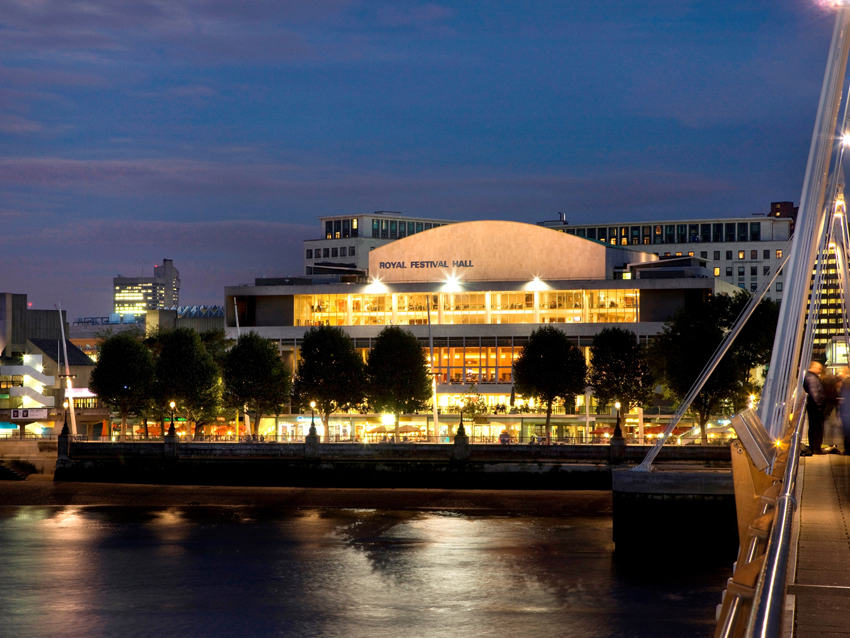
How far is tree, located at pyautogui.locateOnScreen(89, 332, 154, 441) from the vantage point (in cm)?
7081

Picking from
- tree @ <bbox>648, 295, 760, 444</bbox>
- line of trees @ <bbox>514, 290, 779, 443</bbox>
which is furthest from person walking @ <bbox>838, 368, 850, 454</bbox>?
line of trees @ <bbox>514, 290, 779, 443</bbox>

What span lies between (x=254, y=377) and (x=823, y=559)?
201 ft

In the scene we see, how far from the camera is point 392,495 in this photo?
54.2 m

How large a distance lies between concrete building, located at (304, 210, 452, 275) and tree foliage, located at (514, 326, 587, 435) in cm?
8064

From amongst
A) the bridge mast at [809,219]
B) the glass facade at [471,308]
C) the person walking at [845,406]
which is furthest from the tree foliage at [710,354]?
the person walking at [845,406]

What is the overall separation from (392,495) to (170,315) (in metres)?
63.9

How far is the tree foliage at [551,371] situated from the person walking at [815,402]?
4742 cm

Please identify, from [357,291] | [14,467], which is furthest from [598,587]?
[357,291]

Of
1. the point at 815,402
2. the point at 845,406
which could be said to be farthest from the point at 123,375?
the point at 845,406

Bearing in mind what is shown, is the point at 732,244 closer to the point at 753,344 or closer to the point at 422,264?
the point at 422,264

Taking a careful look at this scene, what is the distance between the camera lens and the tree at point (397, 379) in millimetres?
69062

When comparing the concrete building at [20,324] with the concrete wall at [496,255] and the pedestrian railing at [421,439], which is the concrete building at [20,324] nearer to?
the pedestrian railing at [421,439]

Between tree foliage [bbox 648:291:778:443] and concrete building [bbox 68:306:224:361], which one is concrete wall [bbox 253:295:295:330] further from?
tree foliage [bbox 648:291:778:443]

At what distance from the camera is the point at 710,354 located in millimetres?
62188
